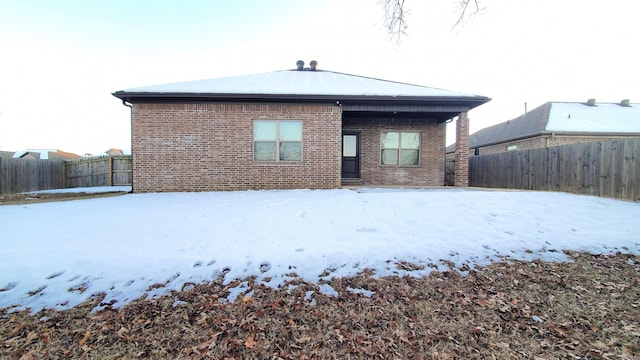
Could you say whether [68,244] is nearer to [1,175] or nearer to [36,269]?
[36,269]

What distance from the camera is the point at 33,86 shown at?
21.0 meters

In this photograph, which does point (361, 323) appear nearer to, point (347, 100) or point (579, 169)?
point (347, 100)

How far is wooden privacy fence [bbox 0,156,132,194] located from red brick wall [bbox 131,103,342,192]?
6.33 metres

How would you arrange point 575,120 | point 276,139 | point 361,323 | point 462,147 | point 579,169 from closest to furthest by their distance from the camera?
point 361,323 → point 579,169 → point 276,139 → point 462,147 → point 575,120

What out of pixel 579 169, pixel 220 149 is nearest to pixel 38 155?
pixel 220 149

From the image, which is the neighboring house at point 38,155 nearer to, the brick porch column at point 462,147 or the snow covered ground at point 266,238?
the snow covered ground at point 266,238

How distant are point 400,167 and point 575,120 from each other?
14592 mm

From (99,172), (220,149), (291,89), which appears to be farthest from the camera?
(99,172)

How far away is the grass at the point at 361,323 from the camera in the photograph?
2145mm

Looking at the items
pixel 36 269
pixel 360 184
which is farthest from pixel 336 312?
pixel 360 184

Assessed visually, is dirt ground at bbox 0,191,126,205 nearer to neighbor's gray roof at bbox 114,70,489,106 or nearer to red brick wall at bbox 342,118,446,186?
neighbor's gray roof at bbox 114,70,489,106

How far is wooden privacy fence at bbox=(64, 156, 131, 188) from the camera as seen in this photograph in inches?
538

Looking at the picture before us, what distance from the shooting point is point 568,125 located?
1650cm

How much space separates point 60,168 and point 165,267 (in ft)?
52.2
